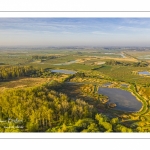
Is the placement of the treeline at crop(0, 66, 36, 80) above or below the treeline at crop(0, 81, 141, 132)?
above

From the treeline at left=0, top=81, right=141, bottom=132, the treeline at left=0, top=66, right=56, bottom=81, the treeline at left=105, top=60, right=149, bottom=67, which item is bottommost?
A: the treeline at left=0, top=81, right=141, bottom=132

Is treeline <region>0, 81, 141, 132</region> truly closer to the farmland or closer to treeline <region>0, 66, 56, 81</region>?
the farmland

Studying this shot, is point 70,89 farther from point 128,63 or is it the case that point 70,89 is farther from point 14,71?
point 128,63

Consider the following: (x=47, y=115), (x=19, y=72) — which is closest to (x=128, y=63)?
(x=19, y=72)

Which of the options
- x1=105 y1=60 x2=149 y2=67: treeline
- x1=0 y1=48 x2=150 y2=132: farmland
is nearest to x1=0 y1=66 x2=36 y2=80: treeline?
x1=0 y1=48 x2=150 y2=132: farmland

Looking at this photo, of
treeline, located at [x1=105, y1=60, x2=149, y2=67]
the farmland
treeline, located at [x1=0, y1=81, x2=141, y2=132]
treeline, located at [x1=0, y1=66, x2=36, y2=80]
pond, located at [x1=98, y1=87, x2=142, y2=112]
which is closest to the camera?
treeline, located at [x1=0, y1=81, x2=141, y2=132]

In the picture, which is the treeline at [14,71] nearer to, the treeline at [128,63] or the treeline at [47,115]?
the treeline at [47,115]

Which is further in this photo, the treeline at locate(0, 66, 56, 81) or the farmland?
the treeline at locate(0, 66, 56, 81)

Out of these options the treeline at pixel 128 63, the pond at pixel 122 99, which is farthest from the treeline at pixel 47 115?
the treeline at pixel 128 63
